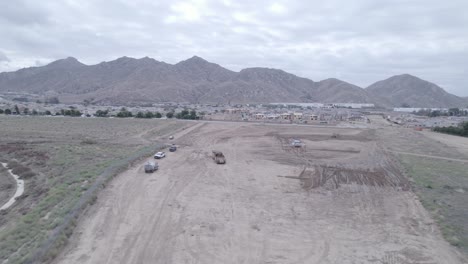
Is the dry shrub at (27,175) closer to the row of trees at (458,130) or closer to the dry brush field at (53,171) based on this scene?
the dry brush field at (53,171)

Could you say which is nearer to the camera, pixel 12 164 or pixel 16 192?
pixel 16 192

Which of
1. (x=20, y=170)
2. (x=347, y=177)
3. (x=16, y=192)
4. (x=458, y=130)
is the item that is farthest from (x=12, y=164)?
(x=458, y=130)

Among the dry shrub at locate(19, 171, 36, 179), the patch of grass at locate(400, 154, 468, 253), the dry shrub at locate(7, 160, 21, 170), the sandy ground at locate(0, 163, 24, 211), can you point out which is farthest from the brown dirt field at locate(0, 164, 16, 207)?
the patch of grass at locate(400, 154, 468, 253)

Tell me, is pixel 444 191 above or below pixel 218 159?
below

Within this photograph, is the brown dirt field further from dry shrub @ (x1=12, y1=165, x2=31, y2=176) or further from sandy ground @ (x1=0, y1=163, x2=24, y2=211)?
dry shrub @ (x1=12, y1=165, x2=31, y2=176)

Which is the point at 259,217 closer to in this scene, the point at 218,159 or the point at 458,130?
the point at 218,159

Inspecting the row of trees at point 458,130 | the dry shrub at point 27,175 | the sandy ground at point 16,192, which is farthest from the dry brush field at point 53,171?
the row of trees at point 458,130

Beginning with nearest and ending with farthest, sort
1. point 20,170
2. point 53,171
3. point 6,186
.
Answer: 1. point 6,186
2. point 53,171
3. point 20,170
